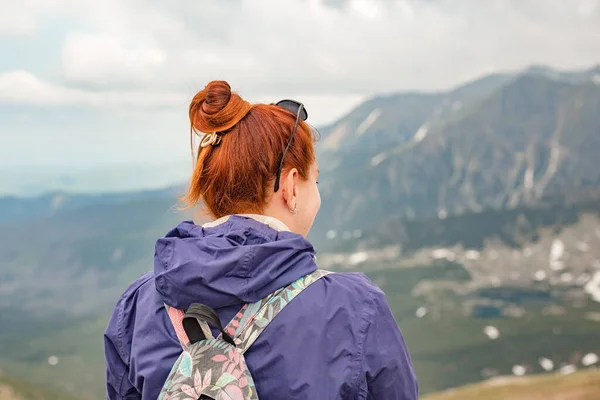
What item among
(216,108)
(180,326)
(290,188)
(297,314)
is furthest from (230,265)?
(216,108)

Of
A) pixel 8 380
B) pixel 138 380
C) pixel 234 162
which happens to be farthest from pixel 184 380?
pixel 8 380

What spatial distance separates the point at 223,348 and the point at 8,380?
17149 centimetres

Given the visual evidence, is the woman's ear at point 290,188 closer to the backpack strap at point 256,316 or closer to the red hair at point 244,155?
the red hair at point 244,155

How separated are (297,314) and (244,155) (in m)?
1.00

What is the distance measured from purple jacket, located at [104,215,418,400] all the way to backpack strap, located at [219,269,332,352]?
0.11 feet

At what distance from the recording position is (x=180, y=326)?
3611mm

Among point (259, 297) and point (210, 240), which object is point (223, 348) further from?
point (210, 240)

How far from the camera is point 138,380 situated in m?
3.82

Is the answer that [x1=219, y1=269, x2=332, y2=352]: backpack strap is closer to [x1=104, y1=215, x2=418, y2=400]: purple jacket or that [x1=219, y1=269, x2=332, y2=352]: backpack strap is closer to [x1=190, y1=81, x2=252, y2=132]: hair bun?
[x1=104, y1=215, x2=418, y2=400]: purple jacket

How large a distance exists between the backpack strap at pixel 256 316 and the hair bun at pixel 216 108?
1.08 metres


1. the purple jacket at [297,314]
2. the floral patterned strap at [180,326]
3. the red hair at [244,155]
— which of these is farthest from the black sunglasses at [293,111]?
the floral patterned strap at [180,326]

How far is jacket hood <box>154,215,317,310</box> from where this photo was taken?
132 inches

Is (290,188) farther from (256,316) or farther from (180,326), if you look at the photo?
(180,326)

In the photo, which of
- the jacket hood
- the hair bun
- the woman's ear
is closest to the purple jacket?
the jacket hood
